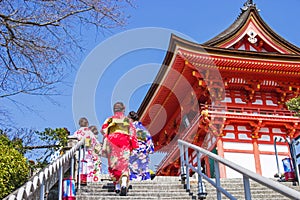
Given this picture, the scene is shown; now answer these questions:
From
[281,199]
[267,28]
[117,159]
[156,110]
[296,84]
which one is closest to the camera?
[281,199]

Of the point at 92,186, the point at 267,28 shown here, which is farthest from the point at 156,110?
the point at 92,186

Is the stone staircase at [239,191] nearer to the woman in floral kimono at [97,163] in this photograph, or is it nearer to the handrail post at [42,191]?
the woman in floral kimono at [97,163]

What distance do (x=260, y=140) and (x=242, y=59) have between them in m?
2.97

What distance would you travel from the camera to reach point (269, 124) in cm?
1497

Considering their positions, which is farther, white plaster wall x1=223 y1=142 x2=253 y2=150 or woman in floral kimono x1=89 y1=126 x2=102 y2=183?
white plaster wall x1=223 y1=142 x2=253 y2=150

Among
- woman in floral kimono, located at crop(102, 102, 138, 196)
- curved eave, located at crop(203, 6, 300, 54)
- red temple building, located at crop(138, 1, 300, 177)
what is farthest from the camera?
curved eave, located at crop(203, 6, 300, 54)

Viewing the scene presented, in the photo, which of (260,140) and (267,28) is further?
(267,28)

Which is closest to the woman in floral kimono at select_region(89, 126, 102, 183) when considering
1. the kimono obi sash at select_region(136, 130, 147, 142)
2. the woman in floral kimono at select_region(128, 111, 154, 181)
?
the woman in floral kimono at select_region(128, 111, 154, 181)

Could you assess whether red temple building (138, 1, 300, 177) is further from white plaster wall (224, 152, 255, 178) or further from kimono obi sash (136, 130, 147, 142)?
kimono obi sash (136, 130, 147, 142)

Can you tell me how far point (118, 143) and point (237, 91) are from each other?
10.1 metres

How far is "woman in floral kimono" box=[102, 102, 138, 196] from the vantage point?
6289 millimetres

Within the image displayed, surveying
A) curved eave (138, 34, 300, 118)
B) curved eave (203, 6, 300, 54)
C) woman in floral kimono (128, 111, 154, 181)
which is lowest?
woman in floral kimono (128, 111, 154, 181)

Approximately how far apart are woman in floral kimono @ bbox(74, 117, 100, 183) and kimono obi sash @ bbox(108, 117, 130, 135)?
132 cm

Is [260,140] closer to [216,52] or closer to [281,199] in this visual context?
[216,52]
